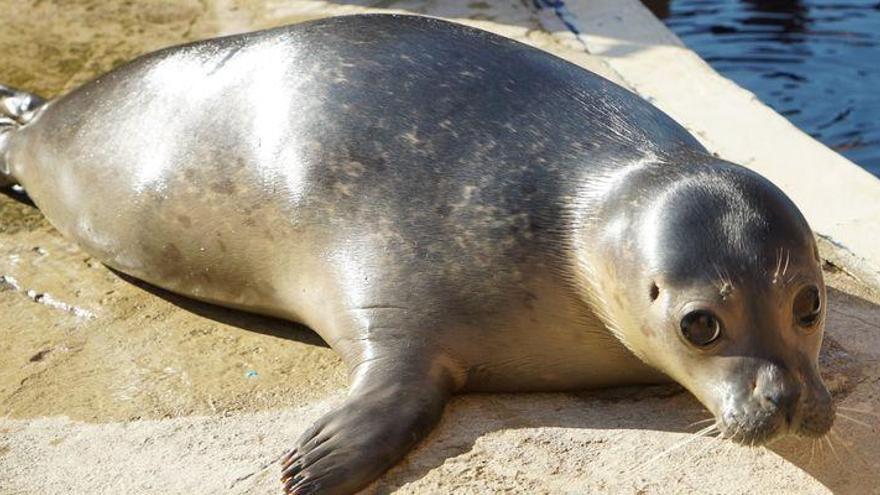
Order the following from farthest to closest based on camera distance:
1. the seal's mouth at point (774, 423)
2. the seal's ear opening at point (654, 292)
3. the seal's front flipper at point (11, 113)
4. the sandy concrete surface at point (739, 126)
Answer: the seal's front flipper at point (11, 113) < the sandy concrete surface at point (739, 126) < the seal's ear opening at point (654, 292) < the seal's mouth at point (774, 423)

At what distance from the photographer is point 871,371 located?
14.0 ft

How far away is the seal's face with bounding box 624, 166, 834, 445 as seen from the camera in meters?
3.68

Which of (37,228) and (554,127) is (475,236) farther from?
(37,228)

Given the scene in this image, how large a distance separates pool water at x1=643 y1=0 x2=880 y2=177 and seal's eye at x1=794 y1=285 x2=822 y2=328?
3363 mm

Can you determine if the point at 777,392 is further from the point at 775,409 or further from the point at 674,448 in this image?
the point at 674,448

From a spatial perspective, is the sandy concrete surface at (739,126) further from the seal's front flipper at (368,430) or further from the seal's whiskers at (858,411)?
the seal's front flipper at (368,430)

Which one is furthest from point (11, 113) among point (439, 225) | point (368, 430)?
point (368, 430)

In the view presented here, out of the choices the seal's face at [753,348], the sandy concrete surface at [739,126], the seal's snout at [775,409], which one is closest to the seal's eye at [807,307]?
the seal's face at [753,348]

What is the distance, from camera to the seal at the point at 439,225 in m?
3.78

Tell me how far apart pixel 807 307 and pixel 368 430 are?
1.15 metres

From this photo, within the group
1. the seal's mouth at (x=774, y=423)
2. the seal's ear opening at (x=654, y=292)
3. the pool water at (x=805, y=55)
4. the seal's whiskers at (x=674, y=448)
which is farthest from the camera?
the pool water at (x=805, y=55)

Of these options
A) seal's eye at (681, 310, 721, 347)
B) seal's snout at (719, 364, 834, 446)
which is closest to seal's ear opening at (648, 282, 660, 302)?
seal's eye at (681, 310, 721, 347)

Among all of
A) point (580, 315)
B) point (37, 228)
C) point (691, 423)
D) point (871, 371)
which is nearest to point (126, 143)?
point (37, 228)

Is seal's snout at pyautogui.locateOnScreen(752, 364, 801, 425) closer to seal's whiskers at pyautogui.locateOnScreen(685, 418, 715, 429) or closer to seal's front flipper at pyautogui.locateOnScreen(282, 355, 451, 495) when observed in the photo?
seal's whiskers at pyautogui.locateOnScreen(685, 418, 715, 429)
